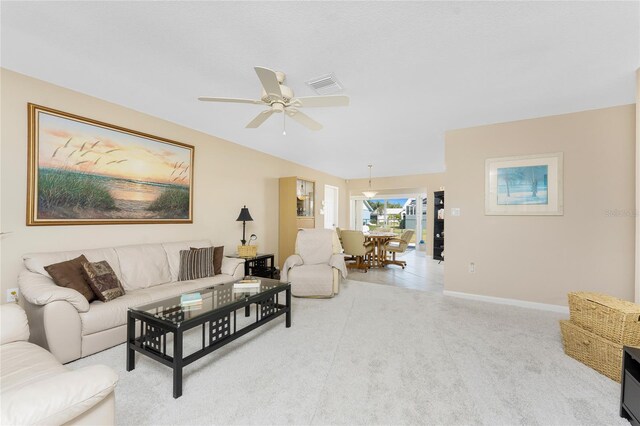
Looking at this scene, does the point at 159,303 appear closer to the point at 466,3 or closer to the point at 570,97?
the point at 466,3

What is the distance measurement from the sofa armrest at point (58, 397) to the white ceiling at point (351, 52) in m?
2.10

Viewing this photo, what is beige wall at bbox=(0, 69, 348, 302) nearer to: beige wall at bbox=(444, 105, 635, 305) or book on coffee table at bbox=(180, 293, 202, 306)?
book on coffee table at bbox=(180, 293, 202, 306)

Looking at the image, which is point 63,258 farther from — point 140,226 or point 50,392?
point 50,392

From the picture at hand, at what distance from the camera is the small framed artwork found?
3.49 meters

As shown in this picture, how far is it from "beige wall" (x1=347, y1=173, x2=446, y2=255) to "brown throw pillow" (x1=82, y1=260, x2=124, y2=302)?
7436mm

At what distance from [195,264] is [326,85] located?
8.91 feet

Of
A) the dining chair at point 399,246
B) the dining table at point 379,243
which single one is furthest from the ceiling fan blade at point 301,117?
the dining chair at point 399,246

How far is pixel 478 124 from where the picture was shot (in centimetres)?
385

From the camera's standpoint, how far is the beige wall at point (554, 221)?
3168mm

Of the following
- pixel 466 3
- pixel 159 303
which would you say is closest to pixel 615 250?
pixel 466 3

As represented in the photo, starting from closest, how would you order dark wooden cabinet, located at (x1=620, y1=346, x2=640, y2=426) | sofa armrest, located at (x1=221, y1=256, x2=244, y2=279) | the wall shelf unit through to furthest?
dark wooden cabinet, located at (x1=620, y1=346, x2=640, y2=426) → sofa armrest, located at (x1=221, y1=256, x2=244, y2=279) → the wall shelf unit

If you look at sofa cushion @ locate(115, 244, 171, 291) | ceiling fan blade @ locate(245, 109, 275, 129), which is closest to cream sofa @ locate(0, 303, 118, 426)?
sofa cushion @ locate(115, 244, 171, 291)

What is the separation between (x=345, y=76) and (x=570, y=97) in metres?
2.62

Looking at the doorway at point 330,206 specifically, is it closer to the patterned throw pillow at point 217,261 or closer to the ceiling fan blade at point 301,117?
the patterned throw pillow at point 217,261
